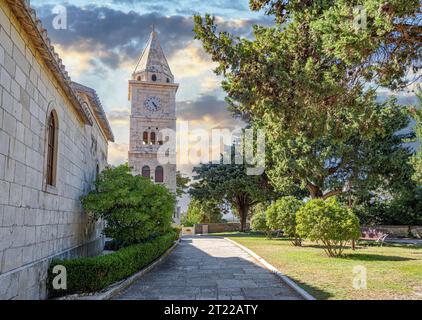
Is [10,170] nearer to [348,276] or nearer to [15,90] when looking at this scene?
[15,90]

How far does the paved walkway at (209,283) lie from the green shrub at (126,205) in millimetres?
1612

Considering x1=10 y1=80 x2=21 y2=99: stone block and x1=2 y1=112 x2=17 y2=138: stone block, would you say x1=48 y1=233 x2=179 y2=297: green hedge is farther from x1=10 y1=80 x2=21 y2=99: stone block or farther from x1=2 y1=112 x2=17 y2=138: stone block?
x1=10 y1=80 x2=21 y2=99: stone block

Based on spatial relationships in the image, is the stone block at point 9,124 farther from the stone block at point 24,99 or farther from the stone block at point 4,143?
the stone block at point 24,99

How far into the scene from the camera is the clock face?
152 ft

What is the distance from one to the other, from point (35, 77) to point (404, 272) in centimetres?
1119

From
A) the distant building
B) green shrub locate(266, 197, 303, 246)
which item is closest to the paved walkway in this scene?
the distant building

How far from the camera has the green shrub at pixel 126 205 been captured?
44.0 feet

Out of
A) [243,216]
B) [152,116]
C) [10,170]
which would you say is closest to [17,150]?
[10,170]

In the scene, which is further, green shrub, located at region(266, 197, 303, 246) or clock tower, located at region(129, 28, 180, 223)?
clock tower, located at region(129, 28, 180, 223)

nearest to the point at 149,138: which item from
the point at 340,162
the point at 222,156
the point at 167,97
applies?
the point at 167,97

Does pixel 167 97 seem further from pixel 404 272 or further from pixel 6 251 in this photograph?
pixel 6 251

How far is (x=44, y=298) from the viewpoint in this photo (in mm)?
8641

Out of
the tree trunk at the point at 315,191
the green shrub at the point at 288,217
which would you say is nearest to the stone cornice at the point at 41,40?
the green shrub at the point at 288,217

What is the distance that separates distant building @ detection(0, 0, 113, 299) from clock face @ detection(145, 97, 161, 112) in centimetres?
3383
